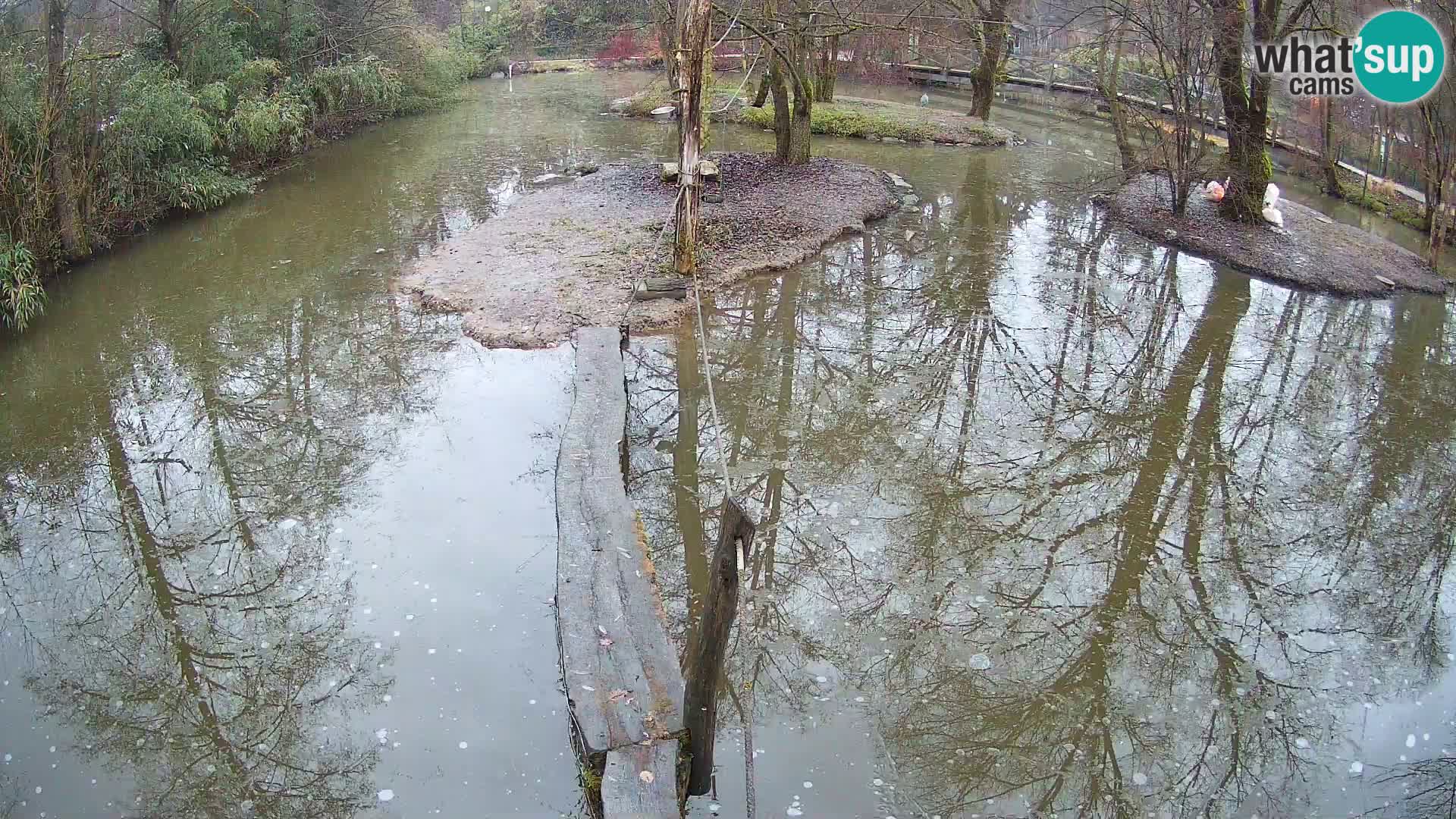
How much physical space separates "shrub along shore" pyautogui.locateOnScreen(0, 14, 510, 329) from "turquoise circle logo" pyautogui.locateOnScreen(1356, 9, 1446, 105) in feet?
47.2

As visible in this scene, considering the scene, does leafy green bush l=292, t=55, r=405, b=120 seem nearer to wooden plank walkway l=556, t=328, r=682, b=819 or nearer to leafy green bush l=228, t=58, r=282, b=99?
leafy green bush l=228, t=58, r=282, b=99

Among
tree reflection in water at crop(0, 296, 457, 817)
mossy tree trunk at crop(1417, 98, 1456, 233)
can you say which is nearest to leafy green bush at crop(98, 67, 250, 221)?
tree reflection in water at crop(0, 296, 457, 817)

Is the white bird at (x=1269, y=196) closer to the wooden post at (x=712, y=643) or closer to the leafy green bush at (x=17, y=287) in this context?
the wooden post at (x=712, y=643)

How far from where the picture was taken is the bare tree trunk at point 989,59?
17.5 metres

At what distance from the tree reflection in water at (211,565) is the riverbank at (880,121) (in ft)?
33.9

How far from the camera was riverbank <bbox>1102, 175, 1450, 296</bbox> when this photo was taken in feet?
34.9

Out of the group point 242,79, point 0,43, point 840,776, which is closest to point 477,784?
point 840,776

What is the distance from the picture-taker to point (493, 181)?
49.1 feet

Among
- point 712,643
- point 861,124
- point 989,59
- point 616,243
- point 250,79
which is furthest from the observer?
point 989,59

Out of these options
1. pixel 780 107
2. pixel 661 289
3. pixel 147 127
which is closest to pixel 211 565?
pixel 661 289

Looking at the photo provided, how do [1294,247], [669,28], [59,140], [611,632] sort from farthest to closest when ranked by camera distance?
[669,28] < [1294,247] < [59,140] < [611,632]

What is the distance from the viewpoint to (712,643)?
12.3ft

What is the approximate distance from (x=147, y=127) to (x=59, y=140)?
145 cm

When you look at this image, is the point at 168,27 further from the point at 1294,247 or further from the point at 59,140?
the point at 1294,247
